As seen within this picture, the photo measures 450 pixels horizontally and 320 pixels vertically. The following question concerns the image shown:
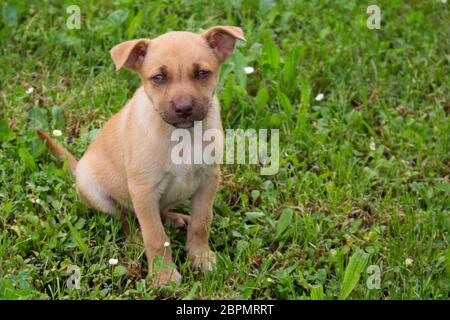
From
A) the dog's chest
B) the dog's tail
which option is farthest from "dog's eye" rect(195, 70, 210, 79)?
the dog's tail

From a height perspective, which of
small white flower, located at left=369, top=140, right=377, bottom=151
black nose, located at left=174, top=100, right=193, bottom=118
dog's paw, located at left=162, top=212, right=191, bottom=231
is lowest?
dog's paw, located at left=162, top=212, right=191, bottom=231

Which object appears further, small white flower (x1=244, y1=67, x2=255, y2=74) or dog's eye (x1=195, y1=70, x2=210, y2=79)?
small white flower (x1=244, y1=67, x2=255, y2=74)

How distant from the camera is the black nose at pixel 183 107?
444cm

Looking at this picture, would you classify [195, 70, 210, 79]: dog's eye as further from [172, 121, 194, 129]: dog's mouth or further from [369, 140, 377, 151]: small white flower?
[369, 140, 377, 151]: small white flower

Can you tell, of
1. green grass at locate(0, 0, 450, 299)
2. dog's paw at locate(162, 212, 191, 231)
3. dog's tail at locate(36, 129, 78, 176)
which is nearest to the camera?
green grass at locate(0, 0, 450, 299)

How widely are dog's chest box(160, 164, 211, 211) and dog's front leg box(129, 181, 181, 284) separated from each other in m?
0.11

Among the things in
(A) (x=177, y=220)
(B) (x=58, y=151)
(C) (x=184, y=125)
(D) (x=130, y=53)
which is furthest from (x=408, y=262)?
(B) (x=58, y=151)

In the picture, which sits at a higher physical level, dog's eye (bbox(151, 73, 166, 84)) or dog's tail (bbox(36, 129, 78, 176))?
dog's eye (bbox(151, 73, 166, 84))

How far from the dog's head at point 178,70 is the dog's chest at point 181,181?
0.30 metres

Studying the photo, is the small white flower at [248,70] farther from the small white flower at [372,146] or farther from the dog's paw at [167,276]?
the dog's paw at [167,276]

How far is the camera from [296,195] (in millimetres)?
5660

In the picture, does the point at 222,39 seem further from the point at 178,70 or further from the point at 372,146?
the point at 372,146

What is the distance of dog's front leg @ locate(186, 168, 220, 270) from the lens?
16.4 feet
